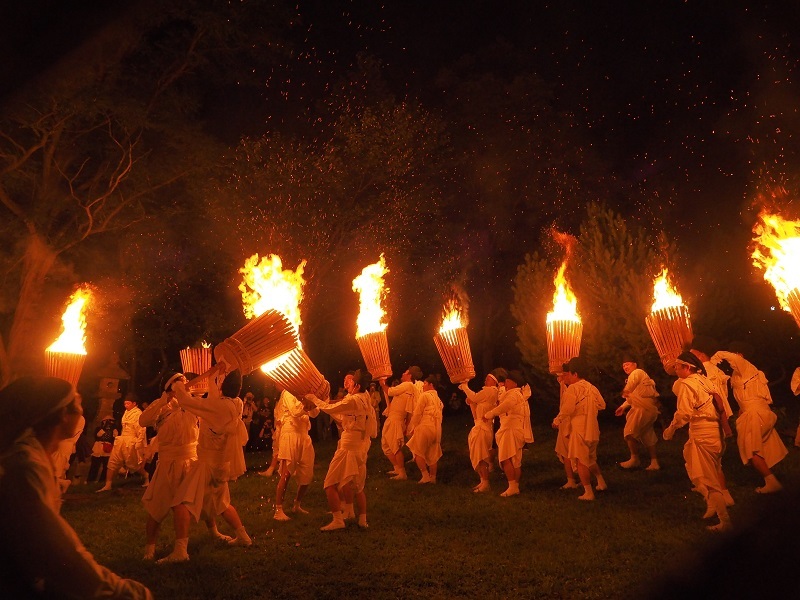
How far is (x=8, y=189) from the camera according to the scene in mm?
13445

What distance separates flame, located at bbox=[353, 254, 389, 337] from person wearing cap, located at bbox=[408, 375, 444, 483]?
266 centimetres

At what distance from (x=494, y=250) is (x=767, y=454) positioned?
1927 centimetres

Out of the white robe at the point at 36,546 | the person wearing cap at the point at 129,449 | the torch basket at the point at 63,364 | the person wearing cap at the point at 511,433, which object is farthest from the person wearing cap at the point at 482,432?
the white robe at the point at 36,546

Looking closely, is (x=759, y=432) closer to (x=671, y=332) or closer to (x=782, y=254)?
(x=671, y=332)

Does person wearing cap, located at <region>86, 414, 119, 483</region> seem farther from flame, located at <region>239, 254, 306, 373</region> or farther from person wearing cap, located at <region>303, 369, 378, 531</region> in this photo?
person wearing cap, located at <region>303, 369, 378, 531</region>

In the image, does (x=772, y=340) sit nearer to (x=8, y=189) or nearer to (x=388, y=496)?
(x=388, y=496)

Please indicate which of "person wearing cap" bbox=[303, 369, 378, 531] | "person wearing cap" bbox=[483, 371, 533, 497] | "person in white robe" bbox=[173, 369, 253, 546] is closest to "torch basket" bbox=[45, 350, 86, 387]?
"person in white robe" bbox=[173, 369, 253, 546]

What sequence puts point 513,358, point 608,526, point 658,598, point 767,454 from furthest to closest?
point 513,358, point 767,454, point 608,526, point 658,598

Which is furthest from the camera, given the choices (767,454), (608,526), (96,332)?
(96,332)

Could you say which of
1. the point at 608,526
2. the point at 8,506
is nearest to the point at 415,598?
the point at 608,526

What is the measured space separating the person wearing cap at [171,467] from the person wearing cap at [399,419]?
19.5 feet

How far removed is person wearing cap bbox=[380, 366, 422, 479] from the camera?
13.6m

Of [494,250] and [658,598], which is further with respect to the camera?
[494,250]

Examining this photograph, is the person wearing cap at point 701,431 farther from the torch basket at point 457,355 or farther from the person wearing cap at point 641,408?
the person wearing cap at point 641,408
